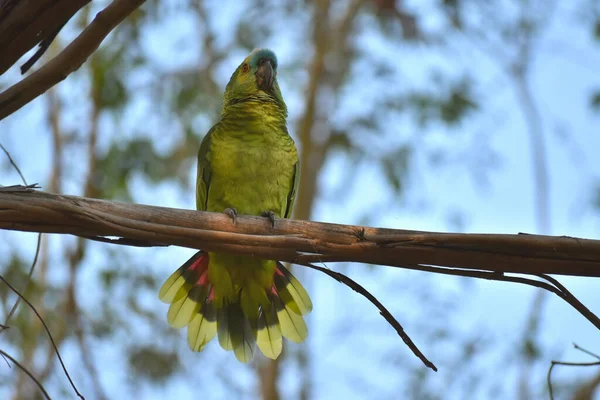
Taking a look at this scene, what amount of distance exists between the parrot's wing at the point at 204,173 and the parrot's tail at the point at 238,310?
13.3 inches

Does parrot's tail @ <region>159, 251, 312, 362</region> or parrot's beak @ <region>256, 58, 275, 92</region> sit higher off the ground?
parrot's beak @ <region>256, 58, 275, 92</region>

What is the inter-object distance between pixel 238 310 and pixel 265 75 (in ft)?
3.78

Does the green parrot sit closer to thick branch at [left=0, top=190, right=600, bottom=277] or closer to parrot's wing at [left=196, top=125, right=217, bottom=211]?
parrot's wing at [left=196, top=125, right=217, bottom=211]

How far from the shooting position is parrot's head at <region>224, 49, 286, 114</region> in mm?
3203

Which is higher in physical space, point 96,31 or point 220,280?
point 96,31

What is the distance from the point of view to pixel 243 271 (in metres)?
2.75

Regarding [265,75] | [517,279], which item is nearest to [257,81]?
[265,75]

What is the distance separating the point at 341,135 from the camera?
682cm

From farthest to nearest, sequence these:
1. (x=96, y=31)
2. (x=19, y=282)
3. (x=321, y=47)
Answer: (x=321, y=47) → (x=19, y=282) → (x=96, y=31)

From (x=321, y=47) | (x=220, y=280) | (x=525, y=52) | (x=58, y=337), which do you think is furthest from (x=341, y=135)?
(x=220, y=280)

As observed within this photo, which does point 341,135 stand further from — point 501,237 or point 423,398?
point 501,237

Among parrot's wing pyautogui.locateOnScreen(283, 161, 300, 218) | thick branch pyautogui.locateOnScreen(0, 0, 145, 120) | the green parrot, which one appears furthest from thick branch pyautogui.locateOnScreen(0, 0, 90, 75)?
parrot's wing pyautogui.locateOnScreen(283, 161, 300, 218)

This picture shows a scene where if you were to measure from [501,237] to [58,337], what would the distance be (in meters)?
4.86

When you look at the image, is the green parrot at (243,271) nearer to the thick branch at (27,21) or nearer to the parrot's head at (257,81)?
the parrot's head at (257,81)
